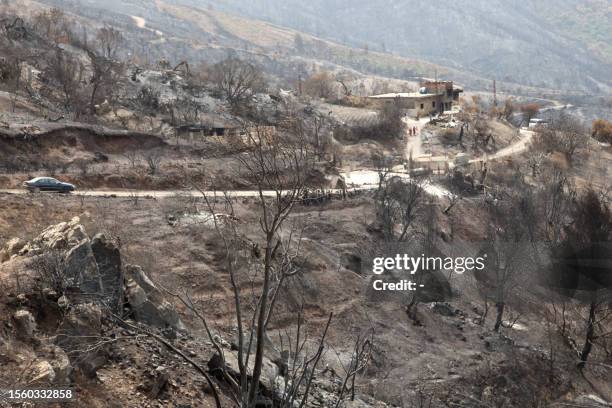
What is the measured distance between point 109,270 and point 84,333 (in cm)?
330

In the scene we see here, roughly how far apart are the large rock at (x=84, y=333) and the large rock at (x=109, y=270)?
62.3 inches

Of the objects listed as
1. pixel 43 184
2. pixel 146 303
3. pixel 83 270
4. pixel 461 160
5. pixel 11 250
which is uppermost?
pixel 83 270

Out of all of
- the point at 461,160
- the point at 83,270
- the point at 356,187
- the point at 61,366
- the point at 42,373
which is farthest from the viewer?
the point at 461,160

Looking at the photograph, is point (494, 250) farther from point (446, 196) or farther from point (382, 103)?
point (382, 103)

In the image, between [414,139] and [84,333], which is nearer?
[84,333]

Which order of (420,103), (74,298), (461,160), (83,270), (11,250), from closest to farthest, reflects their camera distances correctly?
(74,298)
(83,270)
(11,250)
(461,160)
(420,103)

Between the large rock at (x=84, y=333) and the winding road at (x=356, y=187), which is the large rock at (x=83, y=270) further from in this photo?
the winding road at (x=356, y=187)

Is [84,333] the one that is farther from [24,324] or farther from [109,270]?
[109,270]

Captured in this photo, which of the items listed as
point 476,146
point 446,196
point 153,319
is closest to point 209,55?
point 476,146

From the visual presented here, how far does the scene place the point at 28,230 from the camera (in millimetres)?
21422

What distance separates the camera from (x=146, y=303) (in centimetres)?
1594

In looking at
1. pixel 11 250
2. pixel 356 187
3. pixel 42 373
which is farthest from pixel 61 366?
pixel 356 187

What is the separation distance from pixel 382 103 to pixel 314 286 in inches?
2038

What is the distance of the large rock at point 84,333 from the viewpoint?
11789 millimetres
